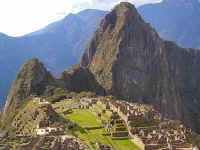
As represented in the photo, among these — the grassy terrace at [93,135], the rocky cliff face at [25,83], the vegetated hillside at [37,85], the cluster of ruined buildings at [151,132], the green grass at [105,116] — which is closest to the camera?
the cluster of ruined buildings at [151,132]

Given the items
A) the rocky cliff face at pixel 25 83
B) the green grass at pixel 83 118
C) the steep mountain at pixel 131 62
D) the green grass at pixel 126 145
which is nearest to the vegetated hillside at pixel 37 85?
the rocky cliff face at pixel 25 83

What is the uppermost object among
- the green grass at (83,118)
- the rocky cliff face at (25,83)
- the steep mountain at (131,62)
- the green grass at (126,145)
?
the steep mountain at (131,62)

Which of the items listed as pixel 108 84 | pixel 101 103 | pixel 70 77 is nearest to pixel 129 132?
pixel 101 103

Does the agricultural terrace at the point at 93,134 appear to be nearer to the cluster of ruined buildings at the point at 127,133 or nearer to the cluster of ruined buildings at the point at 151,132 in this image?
the cluster of ruined buildings at the point at 127,133

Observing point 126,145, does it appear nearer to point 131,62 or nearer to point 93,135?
point 93,135

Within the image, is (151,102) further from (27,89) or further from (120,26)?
(27,89)

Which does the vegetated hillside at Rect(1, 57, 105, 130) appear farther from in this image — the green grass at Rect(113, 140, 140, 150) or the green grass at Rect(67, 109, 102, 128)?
the green grass at Rect(113, 140, 140, 150)

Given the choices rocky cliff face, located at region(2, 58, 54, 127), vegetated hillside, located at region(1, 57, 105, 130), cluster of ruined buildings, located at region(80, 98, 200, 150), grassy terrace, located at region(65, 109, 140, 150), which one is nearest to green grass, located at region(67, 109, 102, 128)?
grassy terrace, located at region(65, 109, 140, 150)

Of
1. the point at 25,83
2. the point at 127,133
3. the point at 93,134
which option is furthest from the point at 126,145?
the point at 25,83
